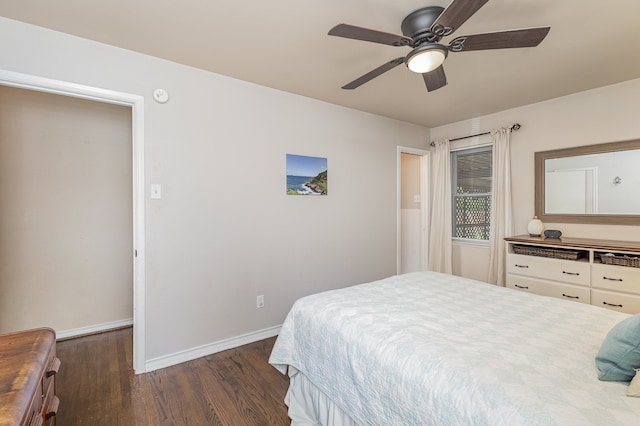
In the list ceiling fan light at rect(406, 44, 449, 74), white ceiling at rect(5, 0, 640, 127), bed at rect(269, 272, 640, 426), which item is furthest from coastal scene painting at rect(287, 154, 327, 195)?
ceiling fan light at rect(406, 44, 449, 74)

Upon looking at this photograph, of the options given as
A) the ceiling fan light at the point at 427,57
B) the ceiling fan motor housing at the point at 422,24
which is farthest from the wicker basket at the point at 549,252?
the ceiling fan motor housing at the point at 422,24

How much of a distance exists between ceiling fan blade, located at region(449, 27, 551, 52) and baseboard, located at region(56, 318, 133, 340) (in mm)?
3877

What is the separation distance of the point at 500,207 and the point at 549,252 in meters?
0.86

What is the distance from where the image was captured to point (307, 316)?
1.69 meters

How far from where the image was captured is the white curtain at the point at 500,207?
11.6ft

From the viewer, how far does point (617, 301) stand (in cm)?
243

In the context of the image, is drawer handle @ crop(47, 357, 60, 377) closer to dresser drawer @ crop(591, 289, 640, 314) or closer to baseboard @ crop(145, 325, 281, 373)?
baseboard @ crop(145, 325, 281, 373)

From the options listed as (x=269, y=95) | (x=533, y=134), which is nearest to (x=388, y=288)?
(x=269, y=95)

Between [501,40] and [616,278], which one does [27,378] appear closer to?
[501,40]

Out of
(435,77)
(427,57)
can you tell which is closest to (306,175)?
(435,77)

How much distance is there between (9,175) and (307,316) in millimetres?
3051

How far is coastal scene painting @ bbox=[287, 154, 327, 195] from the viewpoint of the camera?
3.04 meters

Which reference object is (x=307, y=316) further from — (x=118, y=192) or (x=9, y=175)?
(x=9, y=175)

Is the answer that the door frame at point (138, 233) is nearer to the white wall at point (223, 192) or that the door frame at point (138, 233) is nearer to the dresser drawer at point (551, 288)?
the white wall at point (223, 192)
